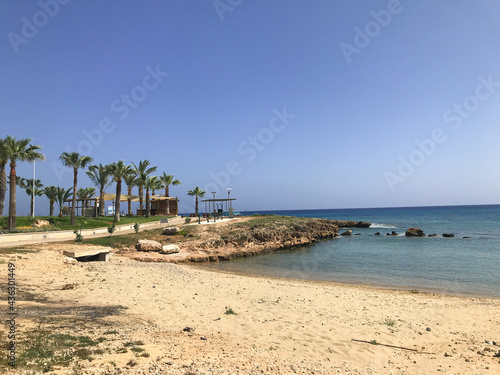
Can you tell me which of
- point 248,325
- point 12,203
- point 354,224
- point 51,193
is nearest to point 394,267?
point 248,325

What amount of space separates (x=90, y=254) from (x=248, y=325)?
48.0 feet

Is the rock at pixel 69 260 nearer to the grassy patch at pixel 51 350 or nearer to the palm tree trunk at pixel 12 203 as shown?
the grassy patch at pixel 51 350

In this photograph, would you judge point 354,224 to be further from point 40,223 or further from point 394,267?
point 40,223

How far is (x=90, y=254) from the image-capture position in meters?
19.5

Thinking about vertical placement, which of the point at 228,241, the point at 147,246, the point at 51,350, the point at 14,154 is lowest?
the point at 228,241

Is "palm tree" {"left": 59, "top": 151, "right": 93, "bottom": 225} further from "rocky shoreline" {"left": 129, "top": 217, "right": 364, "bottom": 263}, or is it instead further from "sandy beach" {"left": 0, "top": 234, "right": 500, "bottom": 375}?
"sandy beach" {"left": 0, "top": 234, "right": 500, "bottom": 375}

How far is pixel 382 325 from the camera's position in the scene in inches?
388

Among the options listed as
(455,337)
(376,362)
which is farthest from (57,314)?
(455,337)

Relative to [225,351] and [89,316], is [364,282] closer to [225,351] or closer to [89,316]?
[225,351]

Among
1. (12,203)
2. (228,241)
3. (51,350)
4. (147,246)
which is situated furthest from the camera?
(228,241)

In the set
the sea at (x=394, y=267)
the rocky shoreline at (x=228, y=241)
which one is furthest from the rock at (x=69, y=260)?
the sea at (x=394, y=267)

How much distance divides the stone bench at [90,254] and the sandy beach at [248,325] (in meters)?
3.38

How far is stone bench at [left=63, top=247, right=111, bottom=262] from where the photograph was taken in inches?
740

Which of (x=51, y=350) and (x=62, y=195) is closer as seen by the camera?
(x=51, y=350)
